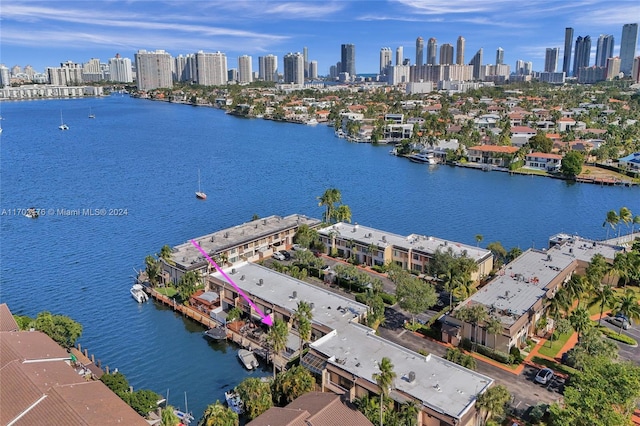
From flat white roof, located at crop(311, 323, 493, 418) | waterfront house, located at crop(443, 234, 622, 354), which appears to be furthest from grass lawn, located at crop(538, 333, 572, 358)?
flat white roof, located at crop(311, 323, 493, 418)

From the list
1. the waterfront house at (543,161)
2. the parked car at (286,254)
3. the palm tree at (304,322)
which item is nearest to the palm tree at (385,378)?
the palm tree at (304,322)

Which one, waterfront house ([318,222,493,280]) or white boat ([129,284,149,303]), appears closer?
white boat ([129,284,149,303])

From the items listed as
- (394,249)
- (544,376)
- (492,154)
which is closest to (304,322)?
(544,376)

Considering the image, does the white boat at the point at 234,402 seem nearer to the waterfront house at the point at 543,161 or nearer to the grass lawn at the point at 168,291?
the grass lawn at the point at 168,291

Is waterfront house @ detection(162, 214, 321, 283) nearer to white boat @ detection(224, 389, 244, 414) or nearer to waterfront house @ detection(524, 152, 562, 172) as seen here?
white boat @ detection(224, 389, 244, 414)

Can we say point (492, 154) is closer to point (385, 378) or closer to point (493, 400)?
point (493, 400)

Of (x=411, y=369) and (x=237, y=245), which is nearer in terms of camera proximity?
(x=411, y=369)

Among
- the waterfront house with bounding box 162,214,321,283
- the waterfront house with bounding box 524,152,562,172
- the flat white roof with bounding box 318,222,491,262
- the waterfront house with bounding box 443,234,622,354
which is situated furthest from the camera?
the waterfront house with bounding box 524,152,562,172
